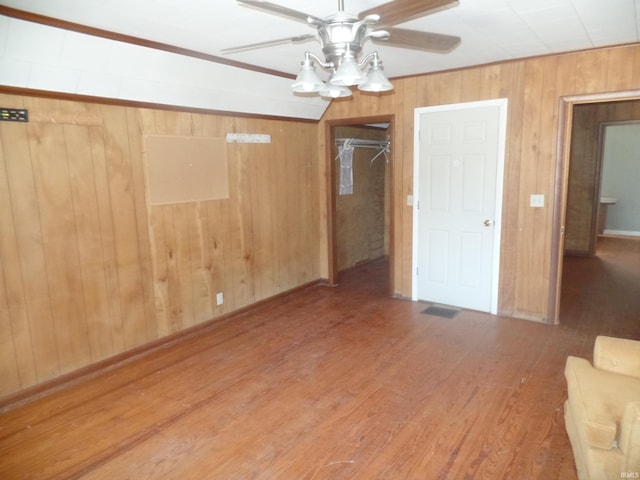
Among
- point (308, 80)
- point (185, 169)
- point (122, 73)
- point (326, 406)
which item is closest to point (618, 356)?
point (326, 406)

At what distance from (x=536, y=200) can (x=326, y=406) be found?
2710 millimetres

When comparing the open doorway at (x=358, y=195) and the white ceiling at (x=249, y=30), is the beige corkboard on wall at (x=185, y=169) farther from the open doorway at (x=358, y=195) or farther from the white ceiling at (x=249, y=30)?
the open doorway at (x=358, y=195)

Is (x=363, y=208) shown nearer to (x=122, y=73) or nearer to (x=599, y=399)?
(x=122, y=73)

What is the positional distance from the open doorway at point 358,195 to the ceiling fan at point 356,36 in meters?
2.82

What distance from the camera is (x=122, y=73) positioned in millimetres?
2969

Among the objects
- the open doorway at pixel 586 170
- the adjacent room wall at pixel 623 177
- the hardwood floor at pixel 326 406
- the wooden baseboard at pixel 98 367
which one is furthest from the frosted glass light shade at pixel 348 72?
the adjacent room wall at pixel 623 177

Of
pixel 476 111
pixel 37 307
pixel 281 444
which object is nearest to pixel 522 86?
pixel 476 111

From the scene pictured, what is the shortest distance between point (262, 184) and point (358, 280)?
1.96 m

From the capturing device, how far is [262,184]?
179 inches

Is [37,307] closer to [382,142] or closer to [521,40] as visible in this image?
[521,40]

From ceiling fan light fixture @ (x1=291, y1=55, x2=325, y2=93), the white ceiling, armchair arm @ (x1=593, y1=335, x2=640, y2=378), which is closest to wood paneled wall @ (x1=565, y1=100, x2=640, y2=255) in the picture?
the white ceiling

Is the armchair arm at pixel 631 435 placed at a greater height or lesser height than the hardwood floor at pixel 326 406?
greater

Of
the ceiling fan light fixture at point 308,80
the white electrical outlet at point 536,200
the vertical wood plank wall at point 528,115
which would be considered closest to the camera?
the ceiling fan light fixture at point 308,80

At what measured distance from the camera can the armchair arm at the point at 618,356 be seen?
85.0 inches
